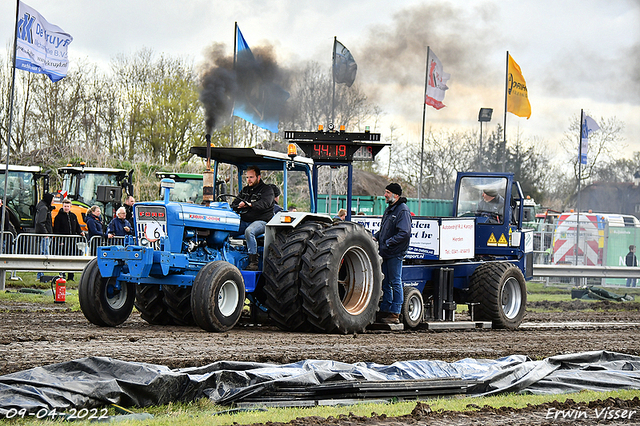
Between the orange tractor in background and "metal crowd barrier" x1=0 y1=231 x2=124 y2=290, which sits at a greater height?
the orange tractor in background

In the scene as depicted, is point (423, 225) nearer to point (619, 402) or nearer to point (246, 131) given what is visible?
point (619, 402)

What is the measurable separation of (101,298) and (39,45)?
9896 millimetres

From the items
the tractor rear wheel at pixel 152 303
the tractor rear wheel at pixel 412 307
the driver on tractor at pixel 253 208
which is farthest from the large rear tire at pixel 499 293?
the tractor rear wheel at pixel 152 303

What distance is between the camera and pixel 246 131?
1316 inches

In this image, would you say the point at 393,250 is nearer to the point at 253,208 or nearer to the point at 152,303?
the point at 253,208

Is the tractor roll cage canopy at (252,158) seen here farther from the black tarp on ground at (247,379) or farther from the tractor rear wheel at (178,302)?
the black tarp on ground at (247,379)

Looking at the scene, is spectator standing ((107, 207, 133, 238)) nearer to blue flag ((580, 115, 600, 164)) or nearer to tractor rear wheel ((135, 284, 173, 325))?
tractor rear wheel ((135, 284, 173, 325))

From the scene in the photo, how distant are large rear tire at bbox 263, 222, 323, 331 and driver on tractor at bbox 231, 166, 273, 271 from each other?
1.25 feet

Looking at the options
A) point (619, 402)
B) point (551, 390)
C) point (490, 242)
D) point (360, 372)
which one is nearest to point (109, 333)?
point (360, 372)

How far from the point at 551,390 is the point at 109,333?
16.3ft

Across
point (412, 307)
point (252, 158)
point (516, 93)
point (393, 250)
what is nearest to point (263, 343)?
point (252, 158)

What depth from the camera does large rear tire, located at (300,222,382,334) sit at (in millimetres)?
9938

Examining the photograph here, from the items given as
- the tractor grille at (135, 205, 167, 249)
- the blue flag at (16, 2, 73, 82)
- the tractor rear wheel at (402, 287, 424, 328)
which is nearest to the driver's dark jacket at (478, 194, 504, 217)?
the tractor rear wheel at (402, 287, 424, 328)

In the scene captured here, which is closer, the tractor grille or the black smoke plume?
the tractor grille
